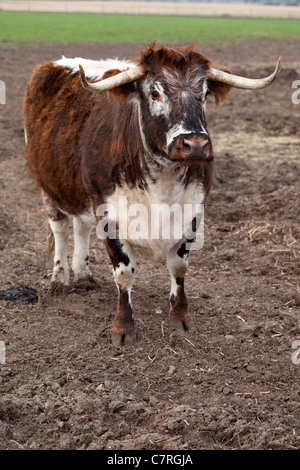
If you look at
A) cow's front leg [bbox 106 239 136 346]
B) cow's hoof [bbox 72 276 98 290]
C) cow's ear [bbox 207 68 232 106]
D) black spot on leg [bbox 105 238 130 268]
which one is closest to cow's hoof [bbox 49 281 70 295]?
cow's hoof [bbox 72 276 98 290]

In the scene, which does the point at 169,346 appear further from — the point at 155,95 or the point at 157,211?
the point at 155,95

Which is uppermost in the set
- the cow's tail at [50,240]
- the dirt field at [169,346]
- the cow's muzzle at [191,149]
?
the cow's muzzle at [191,149]

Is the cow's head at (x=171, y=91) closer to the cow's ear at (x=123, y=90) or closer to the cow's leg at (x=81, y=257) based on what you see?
the cow's ear at (x=123, y=90)

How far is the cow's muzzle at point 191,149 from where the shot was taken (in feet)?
14.0

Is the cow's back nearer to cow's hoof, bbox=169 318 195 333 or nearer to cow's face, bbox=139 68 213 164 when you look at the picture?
cow's face, bbox=139 68 213 164

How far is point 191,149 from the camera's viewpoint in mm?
4266

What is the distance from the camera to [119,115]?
16.9 ft

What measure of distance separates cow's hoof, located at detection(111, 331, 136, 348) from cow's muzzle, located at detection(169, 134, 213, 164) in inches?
67.6

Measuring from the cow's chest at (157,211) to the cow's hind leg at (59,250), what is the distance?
138 cm

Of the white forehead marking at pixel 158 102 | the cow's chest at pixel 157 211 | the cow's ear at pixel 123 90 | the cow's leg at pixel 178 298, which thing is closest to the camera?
the white forehead marking at pixel 158 102

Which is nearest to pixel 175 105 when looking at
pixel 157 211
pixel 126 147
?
pixel 126 147

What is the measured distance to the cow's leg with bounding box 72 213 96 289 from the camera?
21.4 ft

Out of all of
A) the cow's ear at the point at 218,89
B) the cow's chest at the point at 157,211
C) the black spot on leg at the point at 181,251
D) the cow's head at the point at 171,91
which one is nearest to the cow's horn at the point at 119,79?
the cow's head at the point at 171,91

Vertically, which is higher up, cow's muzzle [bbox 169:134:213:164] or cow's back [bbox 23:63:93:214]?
cow's back [bbox 23:63:93:214]
